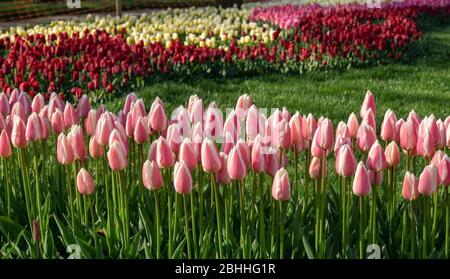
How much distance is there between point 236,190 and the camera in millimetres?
3408

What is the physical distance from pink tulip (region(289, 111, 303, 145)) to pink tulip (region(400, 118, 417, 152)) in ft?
1.29

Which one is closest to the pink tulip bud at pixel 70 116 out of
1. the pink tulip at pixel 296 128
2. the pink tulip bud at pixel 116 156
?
the pink tulip bud at pixel 116 156

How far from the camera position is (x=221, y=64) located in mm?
9555

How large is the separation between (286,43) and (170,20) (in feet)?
15.1

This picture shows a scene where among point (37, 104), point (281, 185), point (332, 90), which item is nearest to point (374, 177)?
point (281, 185)

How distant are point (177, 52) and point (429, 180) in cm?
675

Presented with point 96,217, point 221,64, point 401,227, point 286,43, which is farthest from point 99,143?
point 286,43

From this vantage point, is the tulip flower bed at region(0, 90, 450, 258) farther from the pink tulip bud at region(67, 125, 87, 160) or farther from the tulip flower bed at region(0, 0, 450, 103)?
the tulip flower bed at region(0, 0, 450, 103)

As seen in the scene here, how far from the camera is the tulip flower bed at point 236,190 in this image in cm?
Result: 281

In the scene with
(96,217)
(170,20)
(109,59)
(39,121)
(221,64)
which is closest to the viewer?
(39,121)

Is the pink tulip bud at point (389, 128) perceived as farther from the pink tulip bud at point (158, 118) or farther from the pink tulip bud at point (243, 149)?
the pink tulip bud at point (158, 118)

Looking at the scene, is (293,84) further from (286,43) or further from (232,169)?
(232,169)

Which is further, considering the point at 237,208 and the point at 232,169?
the point at 237,208

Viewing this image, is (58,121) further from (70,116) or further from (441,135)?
(441,135)
